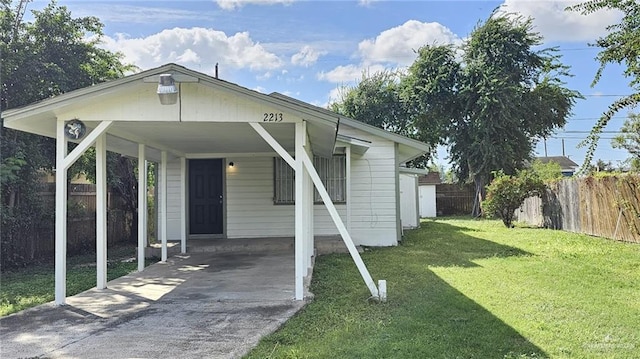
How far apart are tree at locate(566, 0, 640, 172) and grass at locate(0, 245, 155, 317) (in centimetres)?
579

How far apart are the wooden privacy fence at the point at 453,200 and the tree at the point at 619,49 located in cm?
2225

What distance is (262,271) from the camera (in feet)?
23.9

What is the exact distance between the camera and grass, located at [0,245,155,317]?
5.78 m

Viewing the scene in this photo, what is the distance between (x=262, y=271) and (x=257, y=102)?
3.05 metres

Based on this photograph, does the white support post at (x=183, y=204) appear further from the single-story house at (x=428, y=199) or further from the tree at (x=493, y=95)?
the single-story house at (x=428, y=199)

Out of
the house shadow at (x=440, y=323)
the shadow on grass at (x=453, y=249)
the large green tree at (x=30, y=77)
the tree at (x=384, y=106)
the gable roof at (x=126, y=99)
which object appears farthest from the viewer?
the tree at (x=384, y=106)

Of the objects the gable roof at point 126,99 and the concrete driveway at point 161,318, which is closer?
the concrete driveway at point 161,318

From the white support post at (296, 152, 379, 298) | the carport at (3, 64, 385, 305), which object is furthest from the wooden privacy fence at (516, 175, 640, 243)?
the carport at (3, 64, 385, 305)

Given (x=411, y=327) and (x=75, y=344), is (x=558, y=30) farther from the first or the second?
(x=75, y=344)

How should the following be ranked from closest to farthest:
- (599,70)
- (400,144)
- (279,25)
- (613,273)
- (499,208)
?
(599,70), (613,273), (400,144), (279,25), (499,208)

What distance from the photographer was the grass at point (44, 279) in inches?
227

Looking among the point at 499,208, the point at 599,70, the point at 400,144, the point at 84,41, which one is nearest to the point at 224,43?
the point at 84,41

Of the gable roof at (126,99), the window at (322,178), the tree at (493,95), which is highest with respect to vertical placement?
the tree at (493,95)

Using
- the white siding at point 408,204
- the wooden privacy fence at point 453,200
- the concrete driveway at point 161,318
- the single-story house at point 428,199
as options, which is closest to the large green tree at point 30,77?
the concrete driveway at point 161,318
